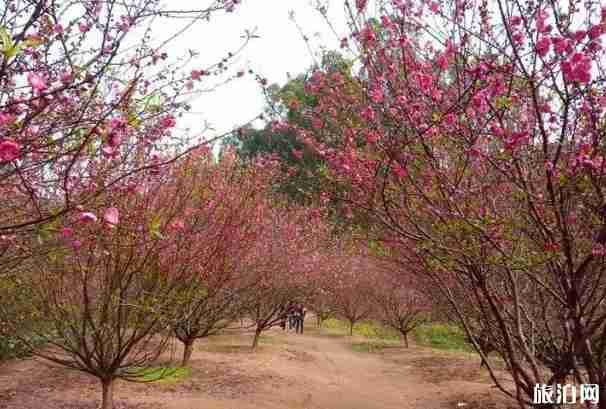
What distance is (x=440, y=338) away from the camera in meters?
22.1

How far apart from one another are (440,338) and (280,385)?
1279 cm

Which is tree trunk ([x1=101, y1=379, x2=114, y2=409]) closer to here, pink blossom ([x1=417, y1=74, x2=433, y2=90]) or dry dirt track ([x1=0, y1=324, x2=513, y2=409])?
dry dirt track ([x1=0, y1=324, x2=513, y2=409])

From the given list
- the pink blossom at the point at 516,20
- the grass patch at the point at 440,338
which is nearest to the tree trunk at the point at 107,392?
the pink blossom at the point at 516,20

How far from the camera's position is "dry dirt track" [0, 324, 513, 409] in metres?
9.32

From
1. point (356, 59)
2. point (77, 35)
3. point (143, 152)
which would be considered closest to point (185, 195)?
point (143, 152)

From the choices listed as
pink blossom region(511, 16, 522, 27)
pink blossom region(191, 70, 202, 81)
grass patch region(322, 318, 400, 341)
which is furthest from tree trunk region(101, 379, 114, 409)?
grass patch region(322, 318, 400, 341)

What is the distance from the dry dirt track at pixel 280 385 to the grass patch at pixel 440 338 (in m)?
3.97

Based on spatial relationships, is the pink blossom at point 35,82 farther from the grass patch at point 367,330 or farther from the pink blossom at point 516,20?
the grass patch at point 367,330

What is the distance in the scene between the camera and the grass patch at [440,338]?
20328mm

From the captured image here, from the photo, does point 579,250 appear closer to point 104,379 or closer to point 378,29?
point 378,29

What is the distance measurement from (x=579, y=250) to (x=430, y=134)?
1482 millimetres

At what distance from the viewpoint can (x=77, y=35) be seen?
273 cm

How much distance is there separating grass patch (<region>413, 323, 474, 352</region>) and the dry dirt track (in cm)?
397

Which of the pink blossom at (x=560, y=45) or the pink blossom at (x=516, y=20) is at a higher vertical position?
the pink blossom at (x=516, y=20)
